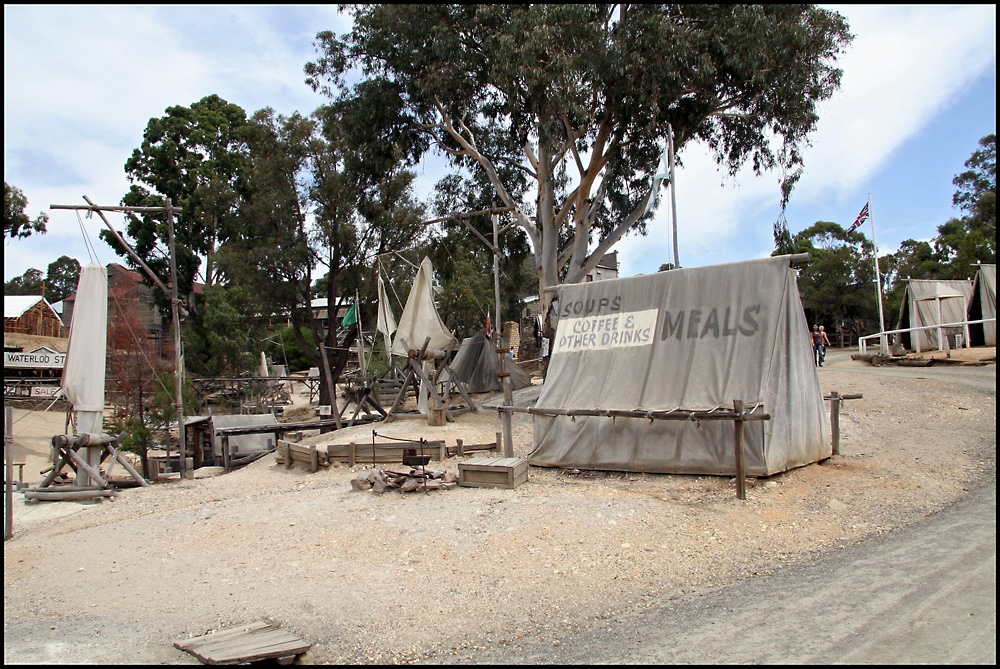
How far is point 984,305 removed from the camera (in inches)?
909

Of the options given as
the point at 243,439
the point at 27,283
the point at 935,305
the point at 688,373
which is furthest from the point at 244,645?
the point at 27,283

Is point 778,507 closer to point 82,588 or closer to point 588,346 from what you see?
point 588,346

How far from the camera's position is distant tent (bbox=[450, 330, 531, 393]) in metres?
21.5

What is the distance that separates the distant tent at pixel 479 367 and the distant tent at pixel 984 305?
15.7m

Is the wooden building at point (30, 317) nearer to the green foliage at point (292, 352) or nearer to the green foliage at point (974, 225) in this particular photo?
the green foliage at point (292, 352)

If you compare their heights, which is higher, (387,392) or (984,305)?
(984,305)

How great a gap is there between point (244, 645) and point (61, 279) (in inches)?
3215

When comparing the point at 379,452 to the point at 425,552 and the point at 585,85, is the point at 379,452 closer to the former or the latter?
the point at 425,552

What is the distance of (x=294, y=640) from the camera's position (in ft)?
14.7

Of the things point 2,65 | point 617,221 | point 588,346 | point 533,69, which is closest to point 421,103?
point 533,69

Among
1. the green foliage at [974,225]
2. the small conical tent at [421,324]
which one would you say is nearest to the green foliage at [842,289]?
the green foliage at [974,225]

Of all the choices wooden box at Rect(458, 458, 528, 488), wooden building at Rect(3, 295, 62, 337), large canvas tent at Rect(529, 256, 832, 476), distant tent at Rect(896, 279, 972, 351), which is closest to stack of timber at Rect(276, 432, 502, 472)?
large canvas tent at Rect(529, 256, 832, 476)

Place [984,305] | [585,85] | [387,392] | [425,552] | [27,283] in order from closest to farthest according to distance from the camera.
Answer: [425,552]
[585,85]
[984,305]
[387,392]
[27,283]

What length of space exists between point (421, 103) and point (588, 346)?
447 inches
